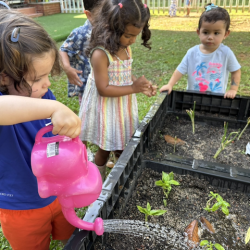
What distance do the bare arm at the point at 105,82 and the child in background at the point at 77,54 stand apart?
48 centimetres

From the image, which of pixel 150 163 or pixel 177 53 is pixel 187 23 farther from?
pixel 150 163

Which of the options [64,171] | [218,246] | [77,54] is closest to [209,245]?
[218,246]

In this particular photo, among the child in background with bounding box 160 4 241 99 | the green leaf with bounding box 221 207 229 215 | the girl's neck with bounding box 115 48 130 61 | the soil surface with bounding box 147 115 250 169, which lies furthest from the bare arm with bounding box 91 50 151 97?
the green leaf with bounding box 221 207 229 215

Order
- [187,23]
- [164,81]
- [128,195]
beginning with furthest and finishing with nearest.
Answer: [187,23] → [164,81] → [128,195]

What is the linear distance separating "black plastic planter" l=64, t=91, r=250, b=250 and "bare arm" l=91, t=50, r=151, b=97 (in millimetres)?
213

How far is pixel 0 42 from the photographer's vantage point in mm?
772

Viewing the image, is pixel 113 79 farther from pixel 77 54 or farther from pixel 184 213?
pixel 184 213

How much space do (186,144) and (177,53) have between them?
13.7 feet

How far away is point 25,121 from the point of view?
2.29 feet

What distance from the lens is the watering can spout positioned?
2.80 ft

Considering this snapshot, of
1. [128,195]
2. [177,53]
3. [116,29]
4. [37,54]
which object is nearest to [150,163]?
[128,195]

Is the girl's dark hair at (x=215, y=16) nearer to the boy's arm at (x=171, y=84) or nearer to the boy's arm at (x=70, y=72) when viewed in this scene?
the boy's arm at (x=171, y=84)

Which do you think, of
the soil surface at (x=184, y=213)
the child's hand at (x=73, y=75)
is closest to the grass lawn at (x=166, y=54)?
the child's hand at (x=73, y=75)

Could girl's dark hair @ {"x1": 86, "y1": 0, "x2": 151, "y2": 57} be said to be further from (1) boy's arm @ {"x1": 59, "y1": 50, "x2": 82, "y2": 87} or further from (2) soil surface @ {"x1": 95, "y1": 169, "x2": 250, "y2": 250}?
(2) soil surface @ {"x1": 95, "y1": 169, "x2": 250, "y2": 250}
